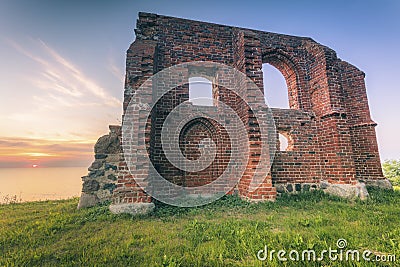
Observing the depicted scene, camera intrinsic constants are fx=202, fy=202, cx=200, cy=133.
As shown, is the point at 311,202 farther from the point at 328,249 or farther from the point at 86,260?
the point at 86,260

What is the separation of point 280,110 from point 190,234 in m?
5.40

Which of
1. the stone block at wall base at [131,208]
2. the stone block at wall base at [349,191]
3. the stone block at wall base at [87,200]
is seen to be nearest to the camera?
the stone block at wall base at [131,208]

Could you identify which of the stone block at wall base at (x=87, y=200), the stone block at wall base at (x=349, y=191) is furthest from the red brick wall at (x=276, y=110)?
the stone block at wall base at (x=87, y=200)

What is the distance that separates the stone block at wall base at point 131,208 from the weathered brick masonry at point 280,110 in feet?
4.42

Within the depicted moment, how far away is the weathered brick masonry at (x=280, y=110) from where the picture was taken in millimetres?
5930

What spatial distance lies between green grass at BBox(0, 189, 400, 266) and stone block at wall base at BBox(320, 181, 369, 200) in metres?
0.69

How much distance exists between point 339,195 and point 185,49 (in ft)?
22.3

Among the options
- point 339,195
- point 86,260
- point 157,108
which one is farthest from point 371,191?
point 86,260

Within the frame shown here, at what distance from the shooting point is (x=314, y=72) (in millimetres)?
7492

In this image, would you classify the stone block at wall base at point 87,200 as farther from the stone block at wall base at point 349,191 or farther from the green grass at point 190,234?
the stone block at wall base at point 349,191

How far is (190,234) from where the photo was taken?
11.1ft

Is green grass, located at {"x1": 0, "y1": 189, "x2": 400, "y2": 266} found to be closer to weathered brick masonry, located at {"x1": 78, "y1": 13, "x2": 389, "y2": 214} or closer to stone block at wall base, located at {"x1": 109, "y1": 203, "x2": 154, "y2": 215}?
stone block at wall base, located at {"x1": 109, "y1": 203, "x2": 154, "y2": 215}

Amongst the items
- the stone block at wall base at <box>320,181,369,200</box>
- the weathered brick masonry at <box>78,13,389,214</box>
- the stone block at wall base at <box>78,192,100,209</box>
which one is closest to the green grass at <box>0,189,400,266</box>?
the stone block at wall base at <box>78,192,100,209</box>

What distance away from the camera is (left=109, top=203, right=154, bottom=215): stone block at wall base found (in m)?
4.59
